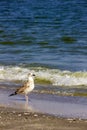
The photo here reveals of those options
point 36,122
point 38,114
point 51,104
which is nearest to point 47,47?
point 51,104

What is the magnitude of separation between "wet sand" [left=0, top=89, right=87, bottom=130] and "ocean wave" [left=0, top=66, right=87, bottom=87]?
1.69 m

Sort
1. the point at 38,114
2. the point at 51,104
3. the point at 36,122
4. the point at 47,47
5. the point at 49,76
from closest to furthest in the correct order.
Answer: the point at 36,122 → the point at 38,114 → the point at 51,104 → the point at 49,76 → the point at 47,47

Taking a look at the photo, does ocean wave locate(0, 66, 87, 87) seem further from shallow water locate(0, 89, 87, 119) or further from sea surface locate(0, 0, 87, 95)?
shallow water locate(0, 89, 87, 119)

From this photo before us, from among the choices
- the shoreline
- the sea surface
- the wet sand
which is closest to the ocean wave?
the sea surface

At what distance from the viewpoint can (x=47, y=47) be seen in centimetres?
2220

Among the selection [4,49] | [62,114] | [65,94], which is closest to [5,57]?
[4,49]

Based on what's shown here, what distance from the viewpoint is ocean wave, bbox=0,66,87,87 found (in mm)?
15570

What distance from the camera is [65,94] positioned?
13992 mm

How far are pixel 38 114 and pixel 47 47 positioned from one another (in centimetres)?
1071

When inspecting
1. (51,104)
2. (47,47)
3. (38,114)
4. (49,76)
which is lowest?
(47,47)

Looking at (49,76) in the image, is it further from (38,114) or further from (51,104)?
(38,114)

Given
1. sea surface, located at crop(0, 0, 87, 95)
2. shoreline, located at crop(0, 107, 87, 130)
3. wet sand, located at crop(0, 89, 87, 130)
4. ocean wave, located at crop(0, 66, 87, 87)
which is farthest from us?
sea surface, located at crop(0, 0, 87, 95)

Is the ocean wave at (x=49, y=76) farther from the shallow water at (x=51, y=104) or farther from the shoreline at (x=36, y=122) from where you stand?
the shoreline at (x=36, y=122)

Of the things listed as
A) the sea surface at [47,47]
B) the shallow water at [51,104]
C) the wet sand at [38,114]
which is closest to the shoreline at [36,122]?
the wet sand at [38,114]
